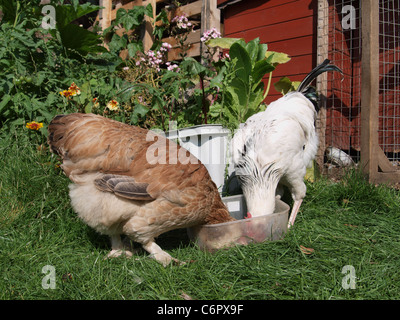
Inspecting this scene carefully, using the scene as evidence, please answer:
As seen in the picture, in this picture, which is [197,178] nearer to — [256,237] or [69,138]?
[256,237]

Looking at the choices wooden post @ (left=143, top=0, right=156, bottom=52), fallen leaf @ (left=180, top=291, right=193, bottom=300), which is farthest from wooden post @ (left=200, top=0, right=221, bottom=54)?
fallen leaf @ (left=180, top=291, right=193, bottom=300)

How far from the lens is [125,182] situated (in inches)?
76.4

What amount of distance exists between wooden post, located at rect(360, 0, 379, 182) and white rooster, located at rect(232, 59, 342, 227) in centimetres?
62

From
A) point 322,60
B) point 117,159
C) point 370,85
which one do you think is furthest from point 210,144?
point 322,60

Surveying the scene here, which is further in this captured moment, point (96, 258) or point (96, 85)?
point (96, 85)

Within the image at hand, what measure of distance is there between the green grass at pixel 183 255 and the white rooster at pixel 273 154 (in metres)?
0.31

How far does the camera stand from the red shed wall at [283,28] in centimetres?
413

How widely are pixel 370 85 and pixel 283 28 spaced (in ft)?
5.06

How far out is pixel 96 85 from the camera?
348 centimetres

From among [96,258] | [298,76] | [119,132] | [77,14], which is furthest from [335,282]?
[77,14]

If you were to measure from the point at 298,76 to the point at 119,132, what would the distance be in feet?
9.65

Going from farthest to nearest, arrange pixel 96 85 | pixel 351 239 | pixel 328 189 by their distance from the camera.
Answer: pixel 96 85, pixel 328 189, pixel 351 239
